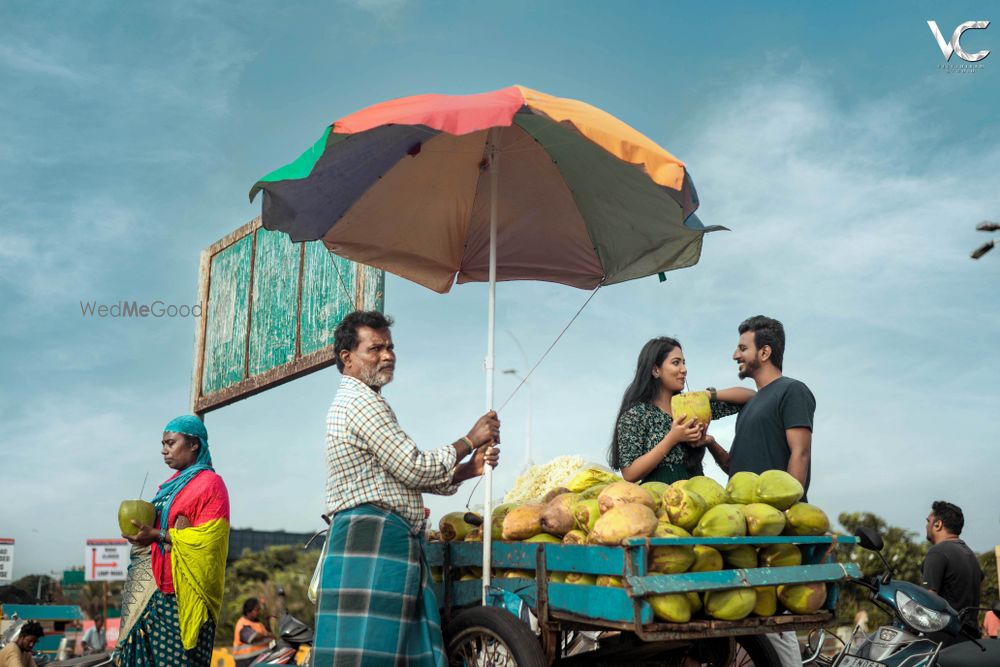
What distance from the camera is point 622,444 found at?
462 cm

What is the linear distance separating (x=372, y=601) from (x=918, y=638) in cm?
318

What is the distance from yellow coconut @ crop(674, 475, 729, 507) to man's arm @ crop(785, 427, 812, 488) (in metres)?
0.96

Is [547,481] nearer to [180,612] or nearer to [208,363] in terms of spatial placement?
[180,612]

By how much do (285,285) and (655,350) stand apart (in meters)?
4.51

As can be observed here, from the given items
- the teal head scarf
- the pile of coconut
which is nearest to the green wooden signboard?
the teal head scarf

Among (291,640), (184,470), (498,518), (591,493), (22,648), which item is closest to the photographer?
(591,493)

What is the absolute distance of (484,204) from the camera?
206 inches

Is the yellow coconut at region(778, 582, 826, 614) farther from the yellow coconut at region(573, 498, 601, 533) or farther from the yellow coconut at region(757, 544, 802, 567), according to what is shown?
the yellow coconut at region(573, 498, 601, 533)

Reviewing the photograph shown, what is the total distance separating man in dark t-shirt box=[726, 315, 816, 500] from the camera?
4.47 meters

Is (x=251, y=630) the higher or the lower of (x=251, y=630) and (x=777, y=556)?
the lower

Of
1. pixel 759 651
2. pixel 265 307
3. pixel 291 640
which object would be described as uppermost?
pixel 265 307

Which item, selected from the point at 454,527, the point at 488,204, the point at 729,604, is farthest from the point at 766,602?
the point at 488,204

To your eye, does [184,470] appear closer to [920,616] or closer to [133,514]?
[133,514]

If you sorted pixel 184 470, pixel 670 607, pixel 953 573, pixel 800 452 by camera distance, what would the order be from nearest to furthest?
pixel 670 607, pixel 800 452, pixel 184 470, pixel 953 573
